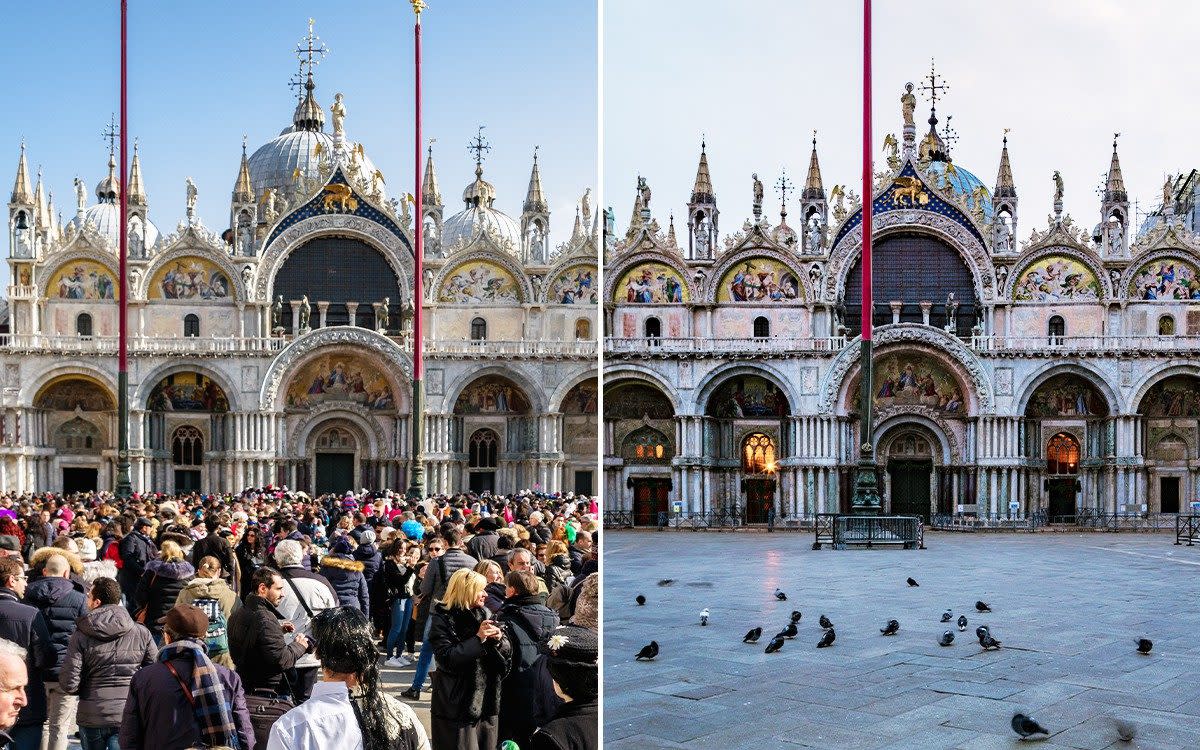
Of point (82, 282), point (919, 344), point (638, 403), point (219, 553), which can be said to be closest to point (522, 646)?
point (219, 553)

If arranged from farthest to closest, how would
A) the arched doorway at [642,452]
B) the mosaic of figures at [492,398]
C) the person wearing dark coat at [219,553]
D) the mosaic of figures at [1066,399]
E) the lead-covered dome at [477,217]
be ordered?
the lead-covered dome at [477,217] < the mosaic of figures at [492,398] < the arched doorway at [642,452] < the mosaic of figures at [1066,399] < the person wearing dark coat at [219,553]

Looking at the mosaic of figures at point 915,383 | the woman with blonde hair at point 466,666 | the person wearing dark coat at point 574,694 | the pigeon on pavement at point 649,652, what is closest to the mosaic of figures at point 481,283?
the mosaic of figures at point 915,383

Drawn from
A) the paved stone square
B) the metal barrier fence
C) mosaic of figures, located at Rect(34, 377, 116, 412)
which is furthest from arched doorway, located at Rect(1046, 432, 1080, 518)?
mosaic of figures, located at Rect(34, 377, 116, 412)

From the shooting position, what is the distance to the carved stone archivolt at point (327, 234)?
37.6m

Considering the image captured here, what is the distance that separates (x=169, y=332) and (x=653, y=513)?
1543 centimetres

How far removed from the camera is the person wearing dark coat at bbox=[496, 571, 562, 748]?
6160 millimetres

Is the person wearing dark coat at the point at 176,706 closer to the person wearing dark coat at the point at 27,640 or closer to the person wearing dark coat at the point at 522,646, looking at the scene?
the person wearing dark coat at the point at 522,646

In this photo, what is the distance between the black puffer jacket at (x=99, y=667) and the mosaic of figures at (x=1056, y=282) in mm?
32986

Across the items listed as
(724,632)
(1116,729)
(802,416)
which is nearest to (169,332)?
(802,416)

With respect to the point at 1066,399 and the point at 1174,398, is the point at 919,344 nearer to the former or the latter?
the point at 1066,399

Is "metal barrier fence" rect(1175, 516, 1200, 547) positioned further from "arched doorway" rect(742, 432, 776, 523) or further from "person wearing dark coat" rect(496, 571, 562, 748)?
"person wearing dark coat" rect(496, 571, 562, 748)

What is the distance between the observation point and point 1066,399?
35000 millimetres

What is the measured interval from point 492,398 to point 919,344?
12683mm

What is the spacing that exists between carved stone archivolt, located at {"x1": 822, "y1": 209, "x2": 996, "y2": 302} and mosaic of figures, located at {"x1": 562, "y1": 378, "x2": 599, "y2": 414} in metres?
7.56
